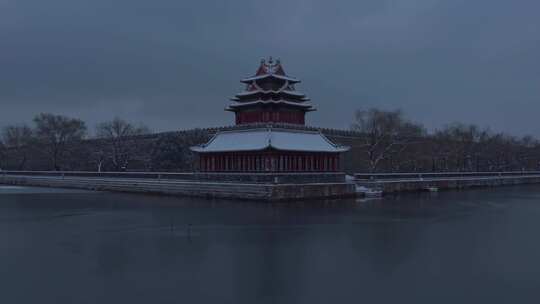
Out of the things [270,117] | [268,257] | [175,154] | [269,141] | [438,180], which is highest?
[270,117]

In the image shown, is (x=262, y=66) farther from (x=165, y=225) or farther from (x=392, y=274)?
(x=392, y=274)

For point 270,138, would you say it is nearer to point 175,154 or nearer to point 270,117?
point 270,117

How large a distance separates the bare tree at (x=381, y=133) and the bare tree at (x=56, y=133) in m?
36.9

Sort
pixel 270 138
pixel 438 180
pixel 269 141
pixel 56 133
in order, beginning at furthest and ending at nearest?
pixel 56 133
pixel 438 180
pixel 270 138
pixel 269 141

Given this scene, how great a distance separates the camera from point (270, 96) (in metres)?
44.5

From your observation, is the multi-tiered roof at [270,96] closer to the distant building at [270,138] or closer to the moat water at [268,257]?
the distant building at [270,138]

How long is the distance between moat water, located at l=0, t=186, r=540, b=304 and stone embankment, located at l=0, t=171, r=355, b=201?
22.4 ft

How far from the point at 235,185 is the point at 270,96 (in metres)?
10.5

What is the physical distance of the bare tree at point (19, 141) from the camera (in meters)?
71.8

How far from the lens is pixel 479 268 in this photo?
1490cm

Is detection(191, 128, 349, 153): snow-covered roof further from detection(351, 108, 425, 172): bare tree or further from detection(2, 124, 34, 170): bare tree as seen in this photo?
detection(2, 124, 34, 170): bare tree

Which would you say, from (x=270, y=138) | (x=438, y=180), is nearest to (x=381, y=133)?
(x=438, y=180)

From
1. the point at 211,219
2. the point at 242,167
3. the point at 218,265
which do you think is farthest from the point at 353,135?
the point at 218,265

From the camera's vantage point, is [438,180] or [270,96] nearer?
[270,96]
